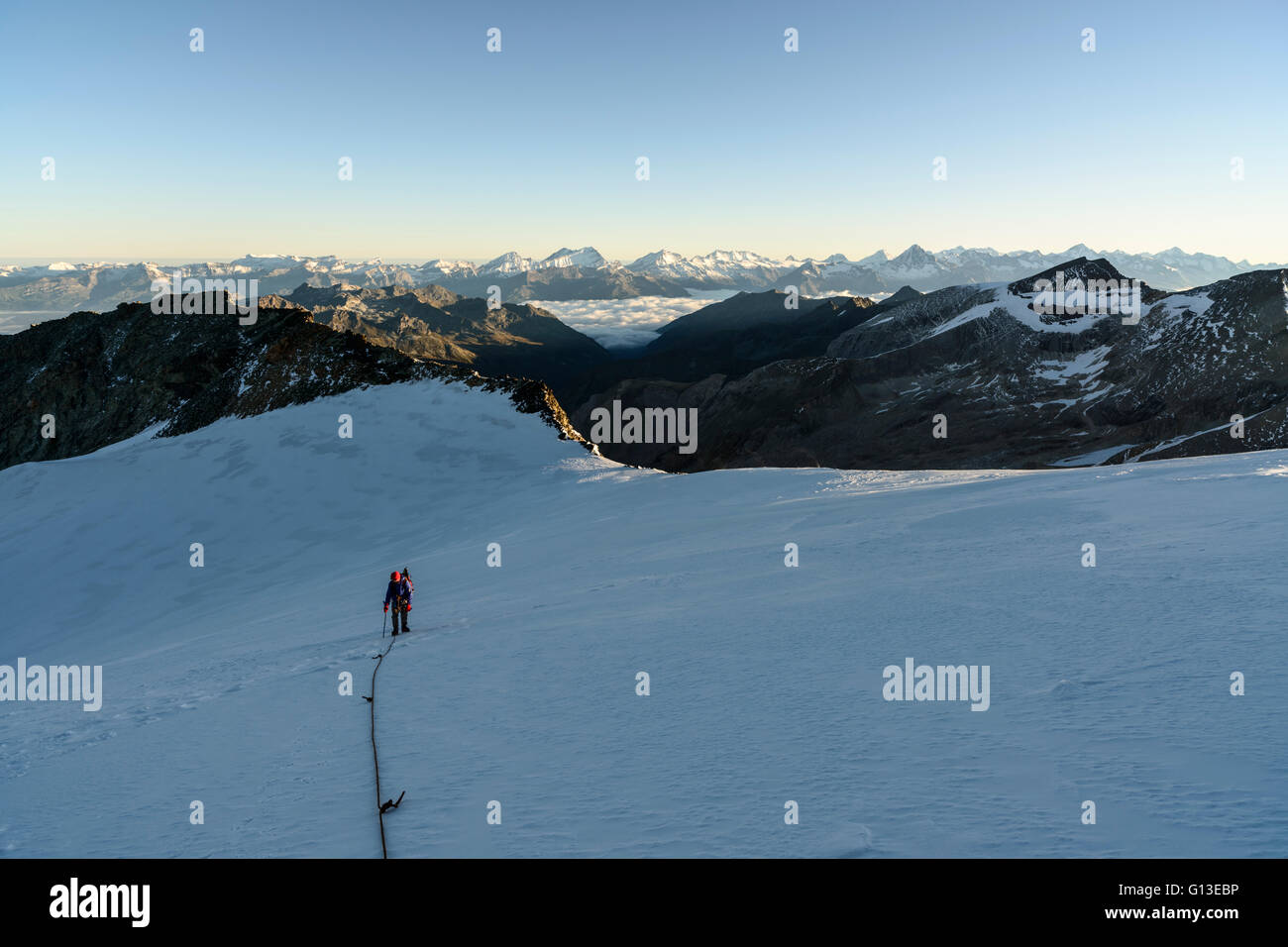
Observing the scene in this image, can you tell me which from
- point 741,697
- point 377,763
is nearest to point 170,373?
point 377,763

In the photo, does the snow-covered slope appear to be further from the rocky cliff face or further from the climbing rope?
the rocky cliff face

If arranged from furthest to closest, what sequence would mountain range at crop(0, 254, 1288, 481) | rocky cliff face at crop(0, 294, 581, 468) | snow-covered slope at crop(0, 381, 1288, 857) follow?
mountain range at crop(0, 254, 1288, 481)
rocky cliff face at crop(0, 294, 581, 468)
snow-covered slope at crop(0, 381, 1288, 857)

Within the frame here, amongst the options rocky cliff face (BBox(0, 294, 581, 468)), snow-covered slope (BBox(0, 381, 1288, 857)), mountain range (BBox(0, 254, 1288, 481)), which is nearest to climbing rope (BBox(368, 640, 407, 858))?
snow-covered slope (BBox(0, 381, 1288, 857))

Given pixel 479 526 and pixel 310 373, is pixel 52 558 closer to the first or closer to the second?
pixel 479 526

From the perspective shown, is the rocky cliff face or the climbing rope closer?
the climbing rope

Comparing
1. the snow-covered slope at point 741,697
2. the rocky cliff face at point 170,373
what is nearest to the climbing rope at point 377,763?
the snow-covered slope at point 741,697

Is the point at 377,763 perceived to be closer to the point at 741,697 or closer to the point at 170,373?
the point at 741,697

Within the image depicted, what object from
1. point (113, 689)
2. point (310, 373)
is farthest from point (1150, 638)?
point (310, 373)
